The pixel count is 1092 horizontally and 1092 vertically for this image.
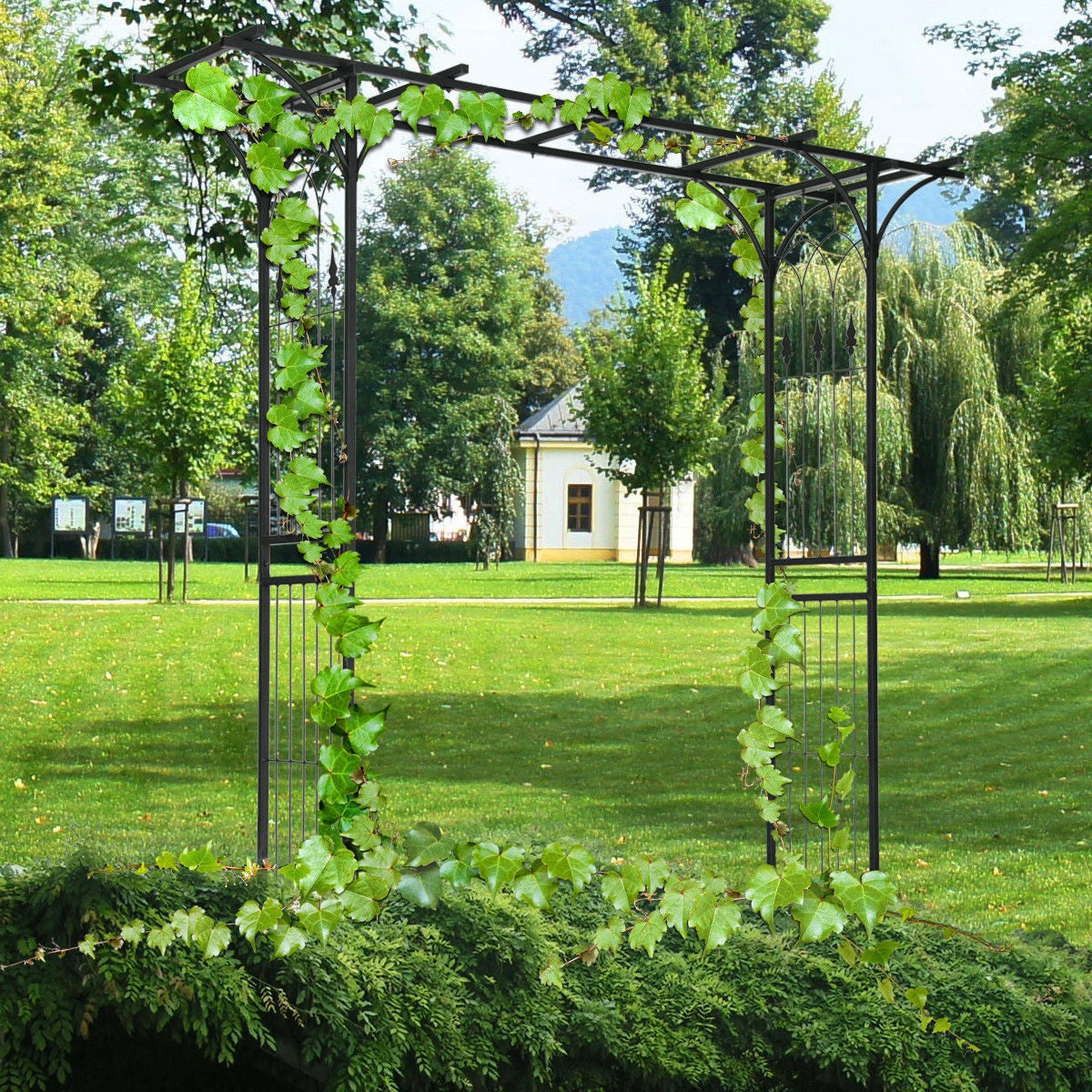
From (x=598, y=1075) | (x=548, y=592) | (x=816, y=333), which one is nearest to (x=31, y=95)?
(x=548, y=592)

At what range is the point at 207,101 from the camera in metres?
3.52

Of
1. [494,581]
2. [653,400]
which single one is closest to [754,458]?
[653,400]

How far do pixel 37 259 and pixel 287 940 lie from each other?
95.1 feet

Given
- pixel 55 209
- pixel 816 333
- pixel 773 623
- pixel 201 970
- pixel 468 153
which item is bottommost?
pixel 201 970

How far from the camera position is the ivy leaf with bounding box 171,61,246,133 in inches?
138

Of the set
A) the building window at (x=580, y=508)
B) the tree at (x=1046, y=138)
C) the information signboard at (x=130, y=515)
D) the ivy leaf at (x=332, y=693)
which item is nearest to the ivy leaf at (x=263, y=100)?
the ivy leaf at (x=332, y=693)

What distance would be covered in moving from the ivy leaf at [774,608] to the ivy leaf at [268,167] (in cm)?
176

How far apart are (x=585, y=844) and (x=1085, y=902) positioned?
280cm

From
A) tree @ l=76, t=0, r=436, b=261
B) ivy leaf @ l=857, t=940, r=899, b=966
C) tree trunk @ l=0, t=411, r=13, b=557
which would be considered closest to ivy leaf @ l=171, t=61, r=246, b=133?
ivy leaf @ l=857, t=940, r=899, b=966

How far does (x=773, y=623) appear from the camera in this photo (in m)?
4.14

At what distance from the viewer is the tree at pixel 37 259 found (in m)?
26.1

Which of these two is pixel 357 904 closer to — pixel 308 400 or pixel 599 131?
pixel 308 400

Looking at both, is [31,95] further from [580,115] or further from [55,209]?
[580,115]

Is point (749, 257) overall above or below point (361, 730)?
above
